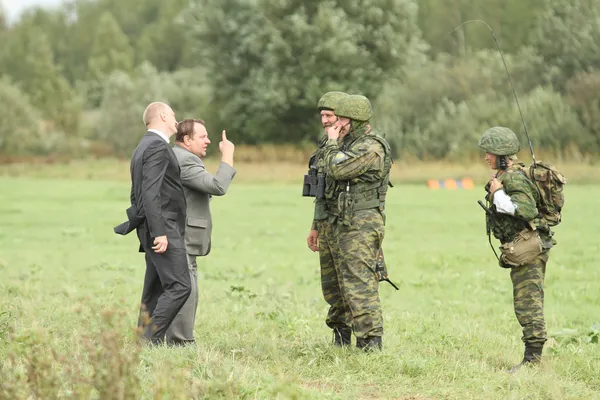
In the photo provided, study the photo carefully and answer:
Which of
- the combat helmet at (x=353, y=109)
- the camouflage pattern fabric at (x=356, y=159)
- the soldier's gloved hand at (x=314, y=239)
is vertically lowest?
the soldier's gloved hand at (x=314, y=239)

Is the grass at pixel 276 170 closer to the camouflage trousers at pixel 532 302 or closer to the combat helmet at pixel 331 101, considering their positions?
the camouflage trousers at pixel 532 302

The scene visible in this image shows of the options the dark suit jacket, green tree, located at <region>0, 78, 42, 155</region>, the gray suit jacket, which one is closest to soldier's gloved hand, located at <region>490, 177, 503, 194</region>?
the gray suit jacket

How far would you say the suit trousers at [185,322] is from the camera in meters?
8.18

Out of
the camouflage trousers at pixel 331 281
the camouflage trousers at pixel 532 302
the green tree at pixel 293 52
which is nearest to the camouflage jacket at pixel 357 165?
the camouflage trousers at pixel 331 281

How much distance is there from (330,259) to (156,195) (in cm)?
163

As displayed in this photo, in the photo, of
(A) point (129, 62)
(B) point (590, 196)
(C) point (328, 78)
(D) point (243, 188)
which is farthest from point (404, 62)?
(A) point (129, 62)

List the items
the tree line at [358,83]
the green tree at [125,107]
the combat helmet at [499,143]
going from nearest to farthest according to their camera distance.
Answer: the combat helmet at [499,143] → the tree line at [358,83] → the green tree at [125,107]

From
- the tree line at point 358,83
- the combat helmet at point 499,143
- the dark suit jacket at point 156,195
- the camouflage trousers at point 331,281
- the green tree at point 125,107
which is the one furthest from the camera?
the green tree at point 125,107

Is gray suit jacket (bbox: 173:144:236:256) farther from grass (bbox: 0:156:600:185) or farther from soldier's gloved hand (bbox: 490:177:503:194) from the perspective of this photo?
grass (bbox: 0:156:600:185)

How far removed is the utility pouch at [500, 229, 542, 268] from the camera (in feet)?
25.1

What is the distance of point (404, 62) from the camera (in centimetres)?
4822

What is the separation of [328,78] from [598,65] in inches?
499

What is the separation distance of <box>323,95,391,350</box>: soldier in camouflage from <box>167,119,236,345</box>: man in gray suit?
945mm

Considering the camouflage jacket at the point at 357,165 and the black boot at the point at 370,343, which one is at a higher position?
the camouflage jacket at the point at 357,165
